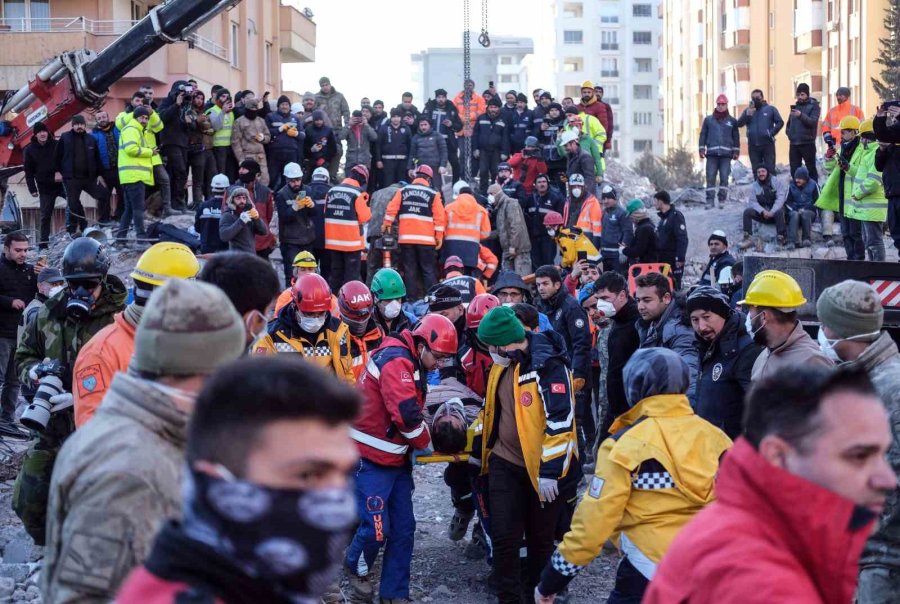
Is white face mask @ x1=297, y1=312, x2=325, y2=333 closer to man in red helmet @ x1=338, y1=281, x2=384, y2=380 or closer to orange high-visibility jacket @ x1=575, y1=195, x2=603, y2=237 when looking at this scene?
man in red helmet @ x1=338, y1=281, x2=384, y2=380

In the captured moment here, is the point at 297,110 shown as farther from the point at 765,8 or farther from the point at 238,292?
the point at 765,8

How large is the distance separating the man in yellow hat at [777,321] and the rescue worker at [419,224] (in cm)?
938

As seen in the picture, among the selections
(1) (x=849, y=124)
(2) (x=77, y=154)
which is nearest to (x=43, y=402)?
(1) (x=849, y=124)

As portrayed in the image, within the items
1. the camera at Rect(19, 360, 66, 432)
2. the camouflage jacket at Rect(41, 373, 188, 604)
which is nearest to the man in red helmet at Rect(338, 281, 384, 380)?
the camera at Rect(19, 360, 66, 432)

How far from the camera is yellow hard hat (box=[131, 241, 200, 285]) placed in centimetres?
469

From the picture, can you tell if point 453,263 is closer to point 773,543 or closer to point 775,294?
point 775,294

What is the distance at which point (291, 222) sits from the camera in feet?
50.2

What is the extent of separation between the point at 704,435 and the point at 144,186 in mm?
14210

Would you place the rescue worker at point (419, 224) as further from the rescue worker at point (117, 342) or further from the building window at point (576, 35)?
the building window at point (576, 35)

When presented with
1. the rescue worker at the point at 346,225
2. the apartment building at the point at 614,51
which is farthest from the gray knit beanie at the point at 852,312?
the apartment building at the point at 614,51

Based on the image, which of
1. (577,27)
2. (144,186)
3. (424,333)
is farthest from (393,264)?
(577,27)

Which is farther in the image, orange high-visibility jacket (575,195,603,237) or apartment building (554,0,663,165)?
apartment building (554,0,663,165)

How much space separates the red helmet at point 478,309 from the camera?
7.97 m

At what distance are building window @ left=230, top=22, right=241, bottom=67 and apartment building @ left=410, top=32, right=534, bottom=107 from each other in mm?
68301
